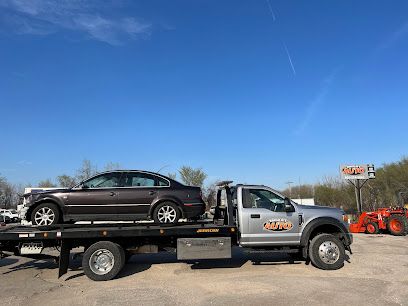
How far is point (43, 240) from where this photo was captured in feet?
29.8

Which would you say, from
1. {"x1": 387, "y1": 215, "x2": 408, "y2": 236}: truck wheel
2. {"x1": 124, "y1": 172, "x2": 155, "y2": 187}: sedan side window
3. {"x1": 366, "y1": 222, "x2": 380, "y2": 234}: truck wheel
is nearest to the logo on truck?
{"x1": 124, "y1": 172, "x2": 155, "y2": 187}: sedan side window

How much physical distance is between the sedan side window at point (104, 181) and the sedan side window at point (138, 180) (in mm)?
273

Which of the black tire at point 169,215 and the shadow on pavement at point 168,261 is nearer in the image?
the black tire at point 169,215

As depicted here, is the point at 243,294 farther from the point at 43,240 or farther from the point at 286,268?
the point at 43,240

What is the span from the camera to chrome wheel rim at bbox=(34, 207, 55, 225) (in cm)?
957

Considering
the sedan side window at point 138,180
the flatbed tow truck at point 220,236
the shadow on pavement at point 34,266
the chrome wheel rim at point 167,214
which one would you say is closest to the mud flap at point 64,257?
the flatbed tow truck at point 220,236

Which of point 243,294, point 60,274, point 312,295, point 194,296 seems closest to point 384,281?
point 312,295

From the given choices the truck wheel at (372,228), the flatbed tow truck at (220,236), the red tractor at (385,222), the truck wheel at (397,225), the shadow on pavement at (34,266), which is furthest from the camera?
the truck wheel at (372,228)

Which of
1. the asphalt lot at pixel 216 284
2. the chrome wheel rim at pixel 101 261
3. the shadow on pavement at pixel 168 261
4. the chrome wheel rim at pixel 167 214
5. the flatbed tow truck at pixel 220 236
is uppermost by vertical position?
the chrome wheel rim at pixel 167 214

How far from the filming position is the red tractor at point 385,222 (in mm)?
19078

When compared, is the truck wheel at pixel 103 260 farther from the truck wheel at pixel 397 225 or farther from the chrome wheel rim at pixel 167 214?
the truck wheel at pixel 397 225

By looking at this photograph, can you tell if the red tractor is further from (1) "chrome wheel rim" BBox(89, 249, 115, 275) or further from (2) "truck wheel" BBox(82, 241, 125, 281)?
(1) "chrome wheel rim" BBox(89, 249, 115, 275)

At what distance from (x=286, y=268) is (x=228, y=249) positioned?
5.46 ft

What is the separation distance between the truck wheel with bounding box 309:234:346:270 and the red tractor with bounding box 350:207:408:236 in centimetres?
1114
